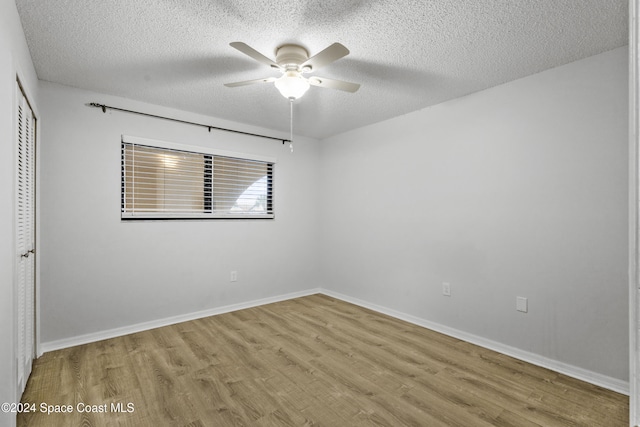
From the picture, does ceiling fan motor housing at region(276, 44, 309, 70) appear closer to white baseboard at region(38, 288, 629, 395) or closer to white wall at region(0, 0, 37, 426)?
white wall at region(0, 0, 37, 426)

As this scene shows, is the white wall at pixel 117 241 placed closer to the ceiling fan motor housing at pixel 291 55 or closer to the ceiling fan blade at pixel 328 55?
the ceiling fan motor housing at pixel 291 55

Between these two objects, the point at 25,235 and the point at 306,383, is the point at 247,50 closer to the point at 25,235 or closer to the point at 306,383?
the point at 25,235

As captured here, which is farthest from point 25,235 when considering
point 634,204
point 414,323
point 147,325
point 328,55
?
point 414,323

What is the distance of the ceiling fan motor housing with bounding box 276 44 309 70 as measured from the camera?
2.25 meters

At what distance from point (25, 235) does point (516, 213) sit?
3731 mm

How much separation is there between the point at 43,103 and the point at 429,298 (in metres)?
4.02

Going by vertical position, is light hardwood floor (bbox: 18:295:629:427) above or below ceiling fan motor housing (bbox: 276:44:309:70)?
below

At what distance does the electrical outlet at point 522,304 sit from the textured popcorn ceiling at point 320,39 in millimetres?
1847

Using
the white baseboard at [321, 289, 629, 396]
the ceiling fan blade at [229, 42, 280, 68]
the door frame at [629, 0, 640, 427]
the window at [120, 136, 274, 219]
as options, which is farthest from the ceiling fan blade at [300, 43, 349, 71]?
the white baseboard at [321, 289, 629, 396]

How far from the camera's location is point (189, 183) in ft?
12.2

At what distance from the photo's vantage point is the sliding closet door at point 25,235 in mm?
2031

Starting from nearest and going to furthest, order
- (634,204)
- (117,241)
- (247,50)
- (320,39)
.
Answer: (634,204) → (247,50) → (320,39) → (117,241)

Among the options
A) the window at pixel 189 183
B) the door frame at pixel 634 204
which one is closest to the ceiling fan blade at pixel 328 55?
the door frame at pixel 634 204

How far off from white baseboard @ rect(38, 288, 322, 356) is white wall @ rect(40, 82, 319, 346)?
0.13 feet
